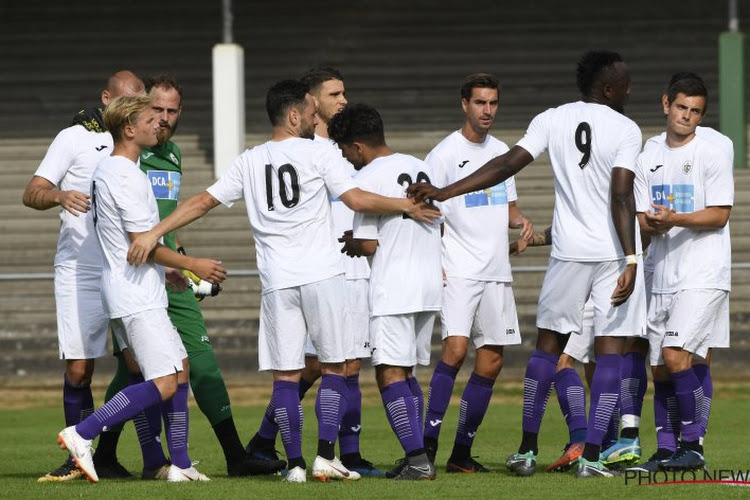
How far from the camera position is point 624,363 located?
8188mm

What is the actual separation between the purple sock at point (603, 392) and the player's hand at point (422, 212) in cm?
119

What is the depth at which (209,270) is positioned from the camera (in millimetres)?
6824

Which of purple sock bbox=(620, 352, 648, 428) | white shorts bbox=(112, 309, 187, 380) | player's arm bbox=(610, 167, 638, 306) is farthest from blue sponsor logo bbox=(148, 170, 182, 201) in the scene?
purple sock bbox=(620, 352, 648, 428)

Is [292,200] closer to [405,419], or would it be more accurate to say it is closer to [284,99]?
[284,99]

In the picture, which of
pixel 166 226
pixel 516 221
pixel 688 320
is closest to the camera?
pixel 166 226

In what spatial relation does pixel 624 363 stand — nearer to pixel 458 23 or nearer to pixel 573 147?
pixel 573 147

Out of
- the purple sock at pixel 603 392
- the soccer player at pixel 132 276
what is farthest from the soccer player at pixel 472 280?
the soccer player at pixel 132 276

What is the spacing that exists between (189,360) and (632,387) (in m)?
2.66

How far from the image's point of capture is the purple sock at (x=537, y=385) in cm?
762

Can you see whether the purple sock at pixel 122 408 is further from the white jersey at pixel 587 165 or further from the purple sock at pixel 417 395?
the white jersey at pixel 587 165

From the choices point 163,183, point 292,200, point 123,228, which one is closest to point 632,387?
point 292,200

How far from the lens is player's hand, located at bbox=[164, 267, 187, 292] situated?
7441 millimetres

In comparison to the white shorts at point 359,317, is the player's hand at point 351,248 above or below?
above

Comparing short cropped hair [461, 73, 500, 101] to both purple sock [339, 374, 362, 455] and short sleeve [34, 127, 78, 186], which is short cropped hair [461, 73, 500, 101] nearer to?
purple sock [339, 374, 362, 455]
